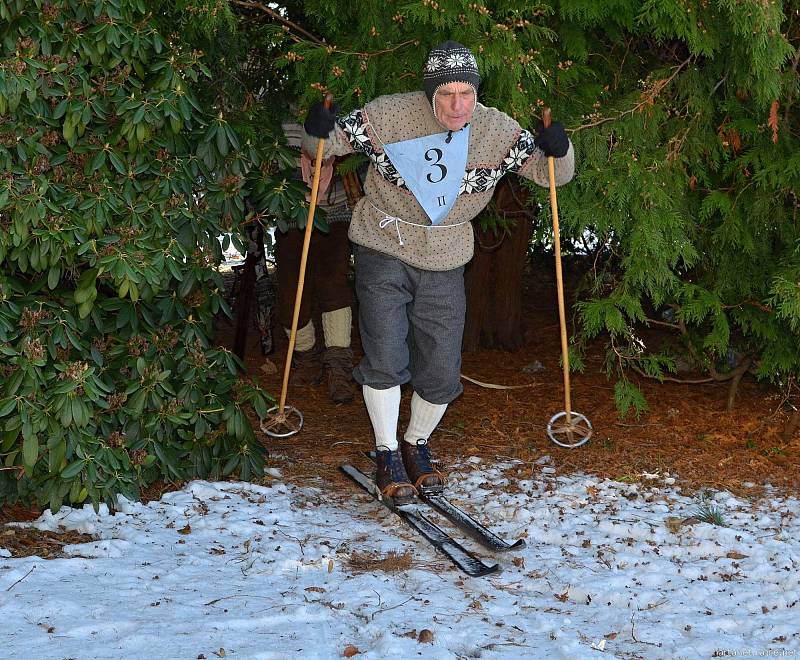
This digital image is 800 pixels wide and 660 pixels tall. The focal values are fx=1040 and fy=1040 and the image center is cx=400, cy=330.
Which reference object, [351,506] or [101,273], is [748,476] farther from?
[101,273]

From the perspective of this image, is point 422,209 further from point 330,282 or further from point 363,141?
point 330,282

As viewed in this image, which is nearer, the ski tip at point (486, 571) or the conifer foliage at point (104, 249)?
the ski tip at point (486, 571)

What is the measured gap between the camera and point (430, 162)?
4.61 meters

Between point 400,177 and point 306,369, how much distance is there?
2.68 metres

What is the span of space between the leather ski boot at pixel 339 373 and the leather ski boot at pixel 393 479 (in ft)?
5.16

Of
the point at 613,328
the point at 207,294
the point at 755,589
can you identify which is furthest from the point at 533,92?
the point at 755,589

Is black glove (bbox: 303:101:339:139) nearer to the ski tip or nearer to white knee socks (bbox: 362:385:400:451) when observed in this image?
white knee socks (bbox: 362:385:400:451)

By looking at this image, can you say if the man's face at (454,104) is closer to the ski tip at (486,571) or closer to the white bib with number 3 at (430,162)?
the white bib with number 3 at (430,162)

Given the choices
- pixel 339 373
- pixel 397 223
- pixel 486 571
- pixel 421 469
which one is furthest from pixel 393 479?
pixel 339 373

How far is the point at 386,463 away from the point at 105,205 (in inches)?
68.7

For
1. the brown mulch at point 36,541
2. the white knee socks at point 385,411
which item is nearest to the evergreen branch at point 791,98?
the white knee socks at point 385,411

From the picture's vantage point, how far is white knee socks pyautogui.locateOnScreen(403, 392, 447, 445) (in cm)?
507

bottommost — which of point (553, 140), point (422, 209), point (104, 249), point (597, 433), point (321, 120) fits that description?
point (597, 433)

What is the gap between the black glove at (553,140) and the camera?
14.9 ft
